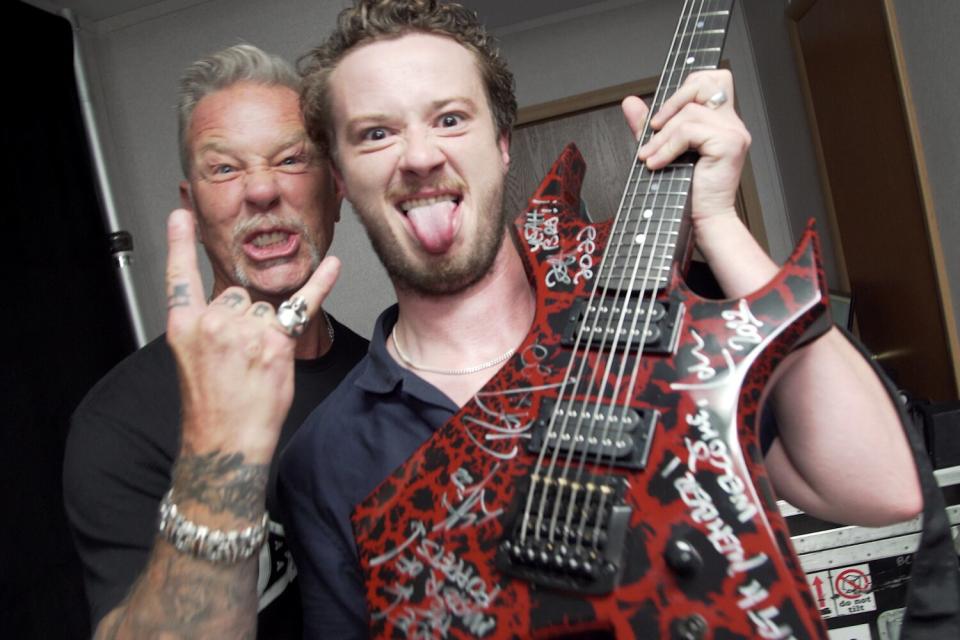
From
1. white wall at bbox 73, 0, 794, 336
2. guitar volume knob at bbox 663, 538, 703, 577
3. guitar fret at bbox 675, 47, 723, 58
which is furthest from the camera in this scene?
white wall at bbox 73, 0, 794, 336

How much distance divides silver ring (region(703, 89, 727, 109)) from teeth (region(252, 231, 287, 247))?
27.3 inches

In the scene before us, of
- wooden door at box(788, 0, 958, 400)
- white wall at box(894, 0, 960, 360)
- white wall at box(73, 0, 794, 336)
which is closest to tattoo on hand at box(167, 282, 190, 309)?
white wall at box(73, 0, 794, 336)

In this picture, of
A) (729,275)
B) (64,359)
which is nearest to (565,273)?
(729,275)

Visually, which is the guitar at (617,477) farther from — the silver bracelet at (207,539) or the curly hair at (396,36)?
the curly hair at (396,36)

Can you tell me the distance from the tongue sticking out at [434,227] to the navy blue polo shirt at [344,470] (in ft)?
0.56

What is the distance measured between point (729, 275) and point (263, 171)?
2.52ft

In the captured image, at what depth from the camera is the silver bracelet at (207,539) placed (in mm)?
659

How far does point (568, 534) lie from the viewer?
0.57 metres

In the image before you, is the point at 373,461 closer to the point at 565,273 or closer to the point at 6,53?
the point at 565,273

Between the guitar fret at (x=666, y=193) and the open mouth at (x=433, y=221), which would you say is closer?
the guitar fret at (x=666, y=193)

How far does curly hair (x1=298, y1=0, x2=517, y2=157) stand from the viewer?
89 centimetres

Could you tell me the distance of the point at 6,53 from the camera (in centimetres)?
185
